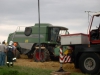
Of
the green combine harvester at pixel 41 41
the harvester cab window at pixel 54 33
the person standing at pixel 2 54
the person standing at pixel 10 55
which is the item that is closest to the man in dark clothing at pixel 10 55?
the person standing at pixel 10 55

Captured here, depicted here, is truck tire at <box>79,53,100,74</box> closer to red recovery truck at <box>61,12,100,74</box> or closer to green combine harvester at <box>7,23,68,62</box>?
red recovery truck at <box>61,12,100,74</box>

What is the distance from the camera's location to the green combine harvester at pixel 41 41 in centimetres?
2256

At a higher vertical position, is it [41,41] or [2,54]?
[41,41]

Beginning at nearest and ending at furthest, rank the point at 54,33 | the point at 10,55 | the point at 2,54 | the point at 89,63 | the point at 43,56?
the point at 89,63 → the point at 10,55 → the point at 2,54 → the point at 43,56 → the point at 54,33

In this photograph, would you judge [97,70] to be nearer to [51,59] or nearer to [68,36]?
[68,36]

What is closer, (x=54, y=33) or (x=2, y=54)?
(x=2, y=54)

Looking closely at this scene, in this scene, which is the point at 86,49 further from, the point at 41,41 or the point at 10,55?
the point at 41,41

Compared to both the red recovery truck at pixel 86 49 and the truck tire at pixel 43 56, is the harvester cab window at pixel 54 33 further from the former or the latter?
the red recovery truck at pixel 86 49

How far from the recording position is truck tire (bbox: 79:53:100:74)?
14.3 m

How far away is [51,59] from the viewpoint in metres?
24.0

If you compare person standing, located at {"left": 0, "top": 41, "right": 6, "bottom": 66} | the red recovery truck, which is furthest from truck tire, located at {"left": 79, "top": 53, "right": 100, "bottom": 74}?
person standing, located at {"left": 0, "top": 41, "right": 6, "bottom": 66}

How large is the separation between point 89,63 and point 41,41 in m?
9.50

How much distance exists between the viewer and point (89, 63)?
581 inches

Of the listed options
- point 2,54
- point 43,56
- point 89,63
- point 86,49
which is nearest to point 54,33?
point 43,56
